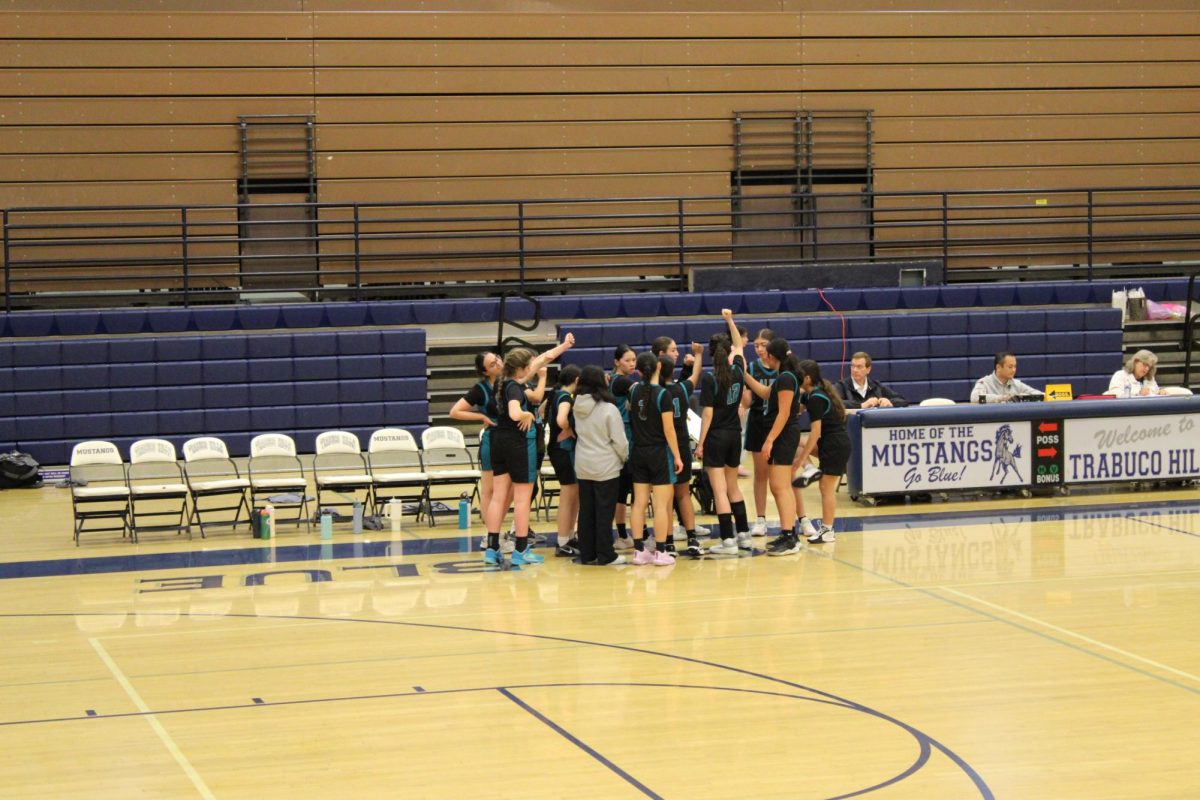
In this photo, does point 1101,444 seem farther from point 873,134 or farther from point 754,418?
point 873,134

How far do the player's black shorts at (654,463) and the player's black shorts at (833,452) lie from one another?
148cm

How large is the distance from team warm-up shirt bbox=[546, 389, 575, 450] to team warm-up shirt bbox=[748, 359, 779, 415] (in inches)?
62.6

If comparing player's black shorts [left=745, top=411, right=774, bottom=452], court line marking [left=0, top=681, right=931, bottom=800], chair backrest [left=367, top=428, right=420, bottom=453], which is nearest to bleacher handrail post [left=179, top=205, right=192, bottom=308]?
chair backrest [left=367, top=428, right=420, bottom=453]

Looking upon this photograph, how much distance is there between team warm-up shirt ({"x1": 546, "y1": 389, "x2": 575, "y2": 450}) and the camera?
36.5ft

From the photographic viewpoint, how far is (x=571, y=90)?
2036 centimetres

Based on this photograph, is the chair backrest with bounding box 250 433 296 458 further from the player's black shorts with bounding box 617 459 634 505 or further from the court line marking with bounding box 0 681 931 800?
the court line marking with bounding box 0 681 931 800

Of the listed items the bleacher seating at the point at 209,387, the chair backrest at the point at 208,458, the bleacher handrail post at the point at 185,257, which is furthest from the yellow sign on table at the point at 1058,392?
the bleacher handrail post at the point at 185,257

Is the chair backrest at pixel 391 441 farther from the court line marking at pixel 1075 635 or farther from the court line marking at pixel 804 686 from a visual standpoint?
the court line marking at pixel 1075 635

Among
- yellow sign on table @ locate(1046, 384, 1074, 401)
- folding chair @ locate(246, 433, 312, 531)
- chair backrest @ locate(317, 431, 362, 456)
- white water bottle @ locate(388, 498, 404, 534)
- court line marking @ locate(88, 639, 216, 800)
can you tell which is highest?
yellow sign on table @ locate(1046, 384, 1074, 401)

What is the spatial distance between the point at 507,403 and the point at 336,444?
12.5 feet

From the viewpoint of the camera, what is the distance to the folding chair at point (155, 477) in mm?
12656

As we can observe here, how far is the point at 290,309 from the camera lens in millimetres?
18312

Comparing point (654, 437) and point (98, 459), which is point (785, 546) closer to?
point (654, 437)

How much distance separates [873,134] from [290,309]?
8790 mm
